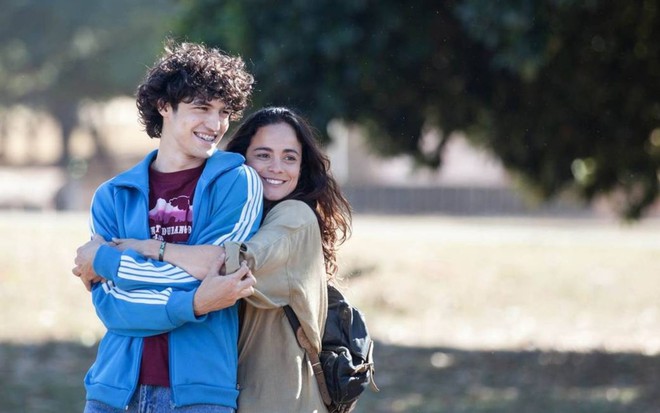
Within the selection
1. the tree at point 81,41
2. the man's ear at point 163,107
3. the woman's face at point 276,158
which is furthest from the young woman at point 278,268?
the tree at point 81,41

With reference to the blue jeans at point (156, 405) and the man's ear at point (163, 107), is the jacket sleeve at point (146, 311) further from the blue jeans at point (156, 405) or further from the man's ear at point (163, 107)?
the man's ear at point (163, 107)

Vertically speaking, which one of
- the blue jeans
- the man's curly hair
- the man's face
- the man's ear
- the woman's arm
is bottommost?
the blue jeans

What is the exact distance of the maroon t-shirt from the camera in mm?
3342

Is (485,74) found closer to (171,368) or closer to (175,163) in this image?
(175,163)

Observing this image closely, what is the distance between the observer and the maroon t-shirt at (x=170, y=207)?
3.34 metres

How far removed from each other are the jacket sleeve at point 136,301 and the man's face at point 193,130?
0.35 meters

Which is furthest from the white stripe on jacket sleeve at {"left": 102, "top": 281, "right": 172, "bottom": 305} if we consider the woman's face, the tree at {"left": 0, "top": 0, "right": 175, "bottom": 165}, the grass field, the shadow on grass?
the tree at {"left": 0, "top": 0, "right": 175, "bottom": 165}

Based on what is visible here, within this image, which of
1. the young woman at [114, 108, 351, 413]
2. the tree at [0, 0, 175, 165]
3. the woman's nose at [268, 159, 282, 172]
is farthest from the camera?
the tree at [0, 0, 175, 165]

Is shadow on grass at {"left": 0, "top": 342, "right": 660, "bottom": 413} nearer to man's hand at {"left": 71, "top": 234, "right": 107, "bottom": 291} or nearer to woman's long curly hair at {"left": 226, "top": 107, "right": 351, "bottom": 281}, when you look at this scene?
woman's long curly hair at {"left": 226, "top": 107, "right": 351, "bottom": 281}

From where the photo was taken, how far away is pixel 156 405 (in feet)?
10.4

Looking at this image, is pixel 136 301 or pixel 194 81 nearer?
pixel 136 301

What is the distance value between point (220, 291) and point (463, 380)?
7.26 meters

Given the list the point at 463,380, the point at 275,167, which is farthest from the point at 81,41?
the point at 275,167

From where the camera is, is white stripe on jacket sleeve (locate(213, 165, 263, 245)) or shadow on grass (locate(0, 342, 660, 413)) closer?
white stripe on jacket sleeve (locate(213, 165, 263, 245))
